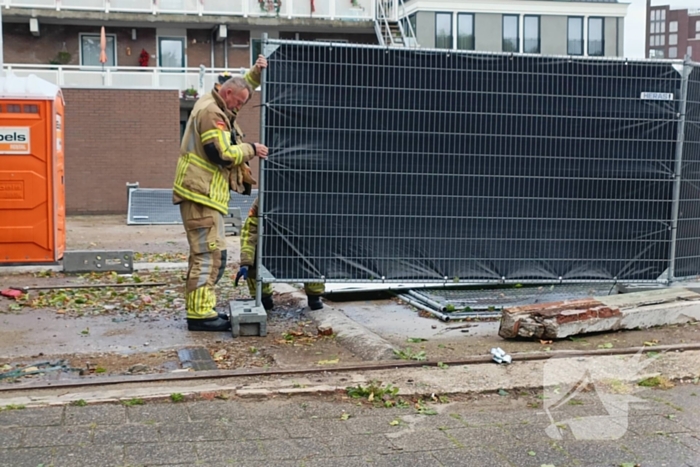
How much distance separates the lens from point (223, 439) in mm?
4051

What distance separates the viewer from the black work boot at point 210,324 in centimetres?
658

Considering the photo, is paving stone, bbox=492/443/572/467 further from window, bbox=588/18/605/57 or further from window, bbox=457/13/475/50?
window, bbox=588/18/605/57

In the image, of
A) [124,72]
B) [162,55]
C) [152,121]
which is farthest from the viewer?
[162,55]

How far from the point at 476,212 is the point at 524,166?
56cm

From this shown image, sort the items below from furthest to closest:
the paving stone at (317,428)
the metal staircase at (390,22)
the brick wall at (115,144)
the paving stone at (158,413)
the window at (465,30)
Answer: the window at (465,30)
the metal staircase at (390,22)
the brick wall at (115,144)
the paving stone at (158,413)
the paving stone at (317,428)

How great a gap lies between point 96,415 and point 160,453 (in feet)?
2.24

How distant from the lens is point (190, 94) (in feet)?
84.9

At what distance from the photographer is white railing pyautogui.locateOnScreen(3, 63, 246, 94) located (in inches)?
1014

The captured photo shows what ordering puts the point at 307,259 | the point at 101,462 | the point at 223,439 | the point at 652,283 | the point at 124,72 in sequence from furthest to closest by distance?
the point at 124,72 < the point at 652,283 < the point at 307,259 < the point at 223,439 < the point at 101,462

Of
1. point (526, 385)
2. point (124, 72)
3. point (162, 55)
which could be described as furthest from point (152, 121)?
point (526, 385)

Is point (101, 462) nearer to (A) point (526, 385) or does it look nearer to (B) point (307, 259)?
(A) point (526, 385)

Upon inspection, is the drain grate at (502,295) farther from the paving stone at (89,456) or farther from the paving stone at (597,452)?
the paving stone at (89,456)

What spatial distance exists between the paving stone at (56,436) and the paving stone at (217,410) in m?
0.57

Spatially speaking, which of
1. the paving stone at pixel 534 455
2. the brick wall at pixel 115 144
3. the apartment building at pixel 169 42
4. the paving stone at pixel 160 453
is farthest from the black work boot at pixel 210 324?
the brick wall at pixel 115 144
